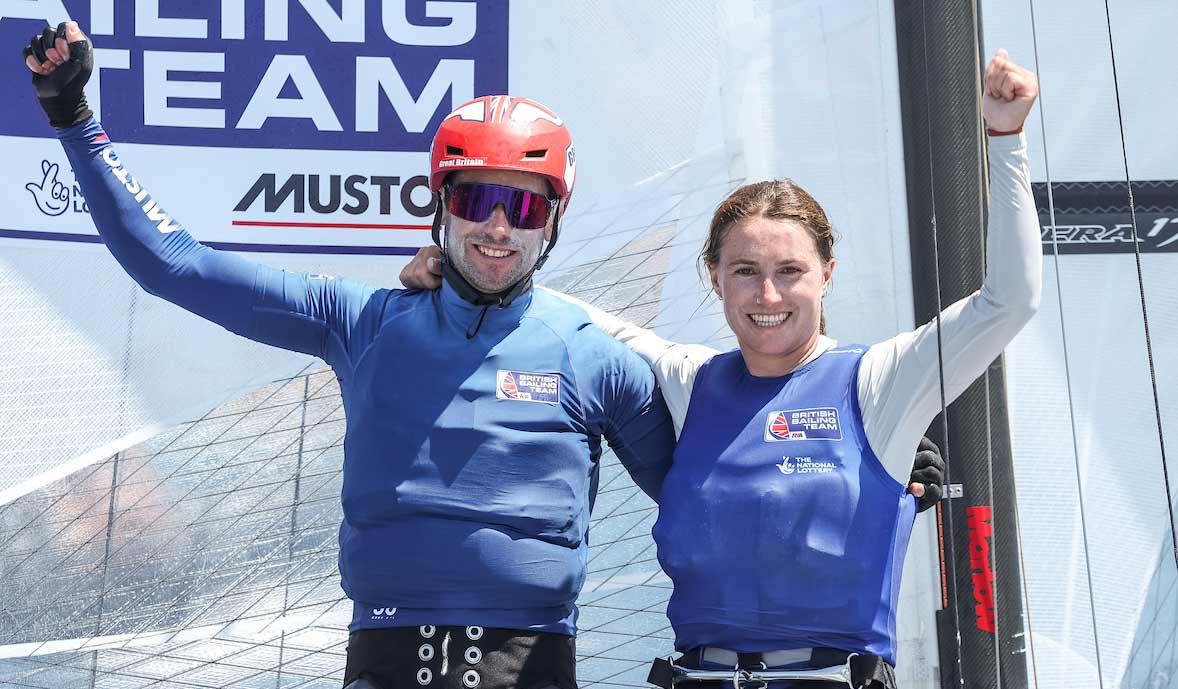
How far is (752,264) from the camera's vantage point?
1882 mm

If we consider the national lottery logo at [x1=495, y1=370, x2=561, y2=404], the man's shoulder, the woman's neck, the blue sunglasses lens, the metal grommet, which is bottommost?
the metal grommet

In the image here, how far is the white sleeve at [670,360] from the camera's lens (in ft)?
6.66

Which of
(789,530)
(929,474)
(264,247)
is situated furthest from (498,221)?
(264,247)

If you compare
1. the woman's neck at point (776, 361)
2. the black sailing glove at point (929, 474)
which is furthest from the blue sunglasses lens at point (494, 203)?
the black sailing glove at point (929, 474)

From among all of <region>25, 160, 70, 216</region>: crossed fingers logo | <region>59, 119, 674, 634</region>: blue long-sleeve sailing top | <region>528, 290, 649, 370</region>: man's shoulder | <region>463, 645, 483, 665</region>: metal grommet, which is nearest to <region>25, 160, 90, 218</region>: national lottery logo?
<region>25, 160, 70, 216</region>: crossed fingers logo

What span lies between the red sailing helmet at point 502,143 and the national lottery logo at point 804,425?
51cm

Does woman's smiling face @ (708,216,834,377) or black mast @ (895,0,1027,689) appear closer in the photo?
woman's smiling face @ (708,216,834,377)

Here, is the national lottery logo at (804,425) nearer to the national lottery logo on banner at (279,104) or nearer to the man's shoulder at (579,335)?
the man's shoulder at (579,335)

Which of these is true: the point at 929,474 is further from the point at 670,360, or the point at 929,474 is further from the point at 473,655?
the point at 473,655

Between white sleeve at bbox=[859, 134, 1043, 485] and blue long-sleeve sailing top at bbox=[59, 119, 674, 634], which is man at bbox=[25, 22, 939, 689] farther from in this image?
white sleeve at bbox=[859, 134, 1043, 485]

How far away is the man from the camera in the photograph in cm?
186

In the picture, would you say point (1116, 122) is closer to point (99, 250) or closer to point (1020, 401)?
point (1020, 401)

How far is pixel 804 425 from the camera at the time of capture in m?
1.85

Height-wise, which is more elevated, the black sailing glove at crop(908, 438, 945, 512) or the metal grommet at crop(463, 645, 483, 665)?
the black sailing glove at crop(908, 438, 945, 512)
